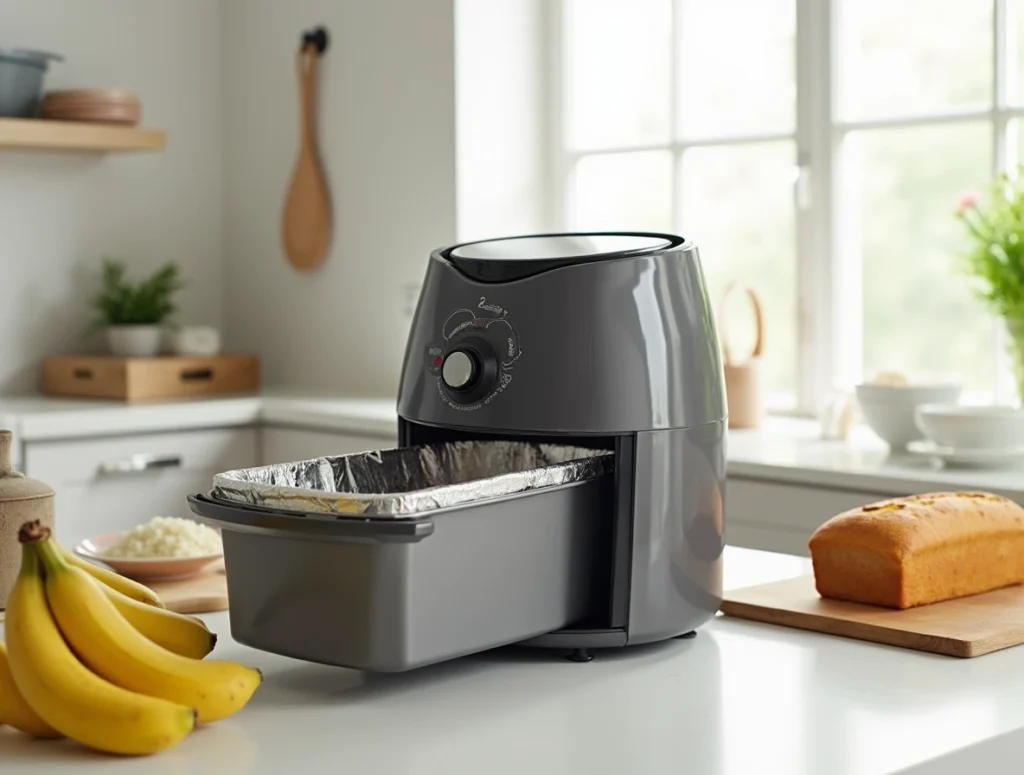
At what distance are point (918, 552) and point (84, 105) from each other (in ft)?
8.87

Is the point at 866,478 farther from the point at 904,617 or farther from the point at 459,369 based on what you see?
the point at 459,369

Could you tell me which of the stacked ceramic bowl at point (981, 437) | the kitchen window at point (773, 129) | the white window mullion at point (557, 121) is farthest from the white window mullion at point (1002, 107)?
the white window mullion at point (557, 121)

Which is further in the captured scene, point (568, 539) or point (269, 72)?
point (269, 72)

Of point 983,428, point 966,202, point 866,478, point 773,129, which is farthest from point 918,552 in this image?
point 773,129

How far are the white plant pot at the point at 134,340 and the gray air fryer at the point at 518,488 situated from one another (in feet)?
8.10

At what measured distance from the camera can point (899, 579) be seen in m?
1.18

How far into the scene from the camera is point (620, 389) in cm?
105

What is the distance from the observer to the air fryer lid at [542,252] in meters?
1.08

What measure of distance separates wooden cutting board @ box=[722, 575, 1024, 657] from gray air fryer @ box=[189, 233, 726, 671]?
0.27 feet

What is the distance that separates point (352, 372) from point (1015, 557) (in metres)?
2.51

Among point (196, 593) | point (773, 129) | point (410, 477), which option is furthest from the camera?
point (773, 129)

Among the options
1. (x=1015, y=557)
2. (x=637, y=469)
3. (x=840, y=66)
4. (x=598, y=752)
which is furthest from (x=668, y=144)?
(x=598, y=752)

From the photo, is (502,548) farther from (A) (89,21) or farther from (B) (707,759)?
(A) (89,21)

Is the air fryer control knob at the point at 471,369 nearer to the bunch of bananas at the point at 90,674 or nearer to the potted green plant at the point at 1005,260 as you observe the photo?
the bunch of bananas at the point at 90,674
